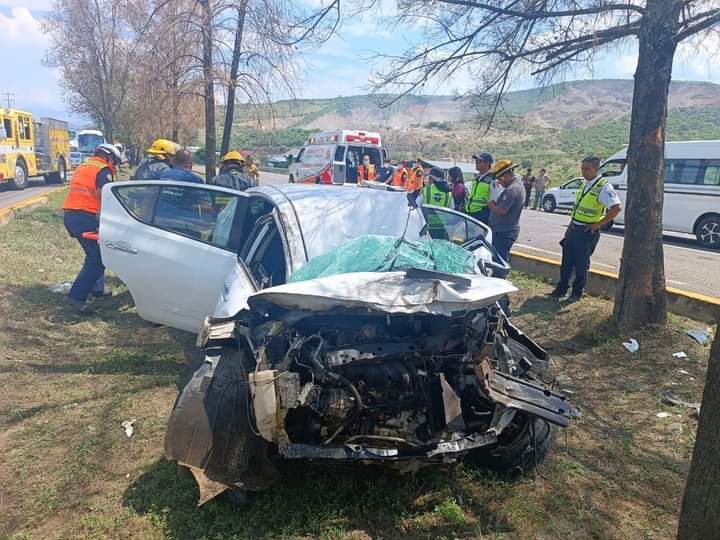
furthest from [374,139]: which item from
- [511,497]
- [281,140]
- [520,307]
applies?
[281,140]

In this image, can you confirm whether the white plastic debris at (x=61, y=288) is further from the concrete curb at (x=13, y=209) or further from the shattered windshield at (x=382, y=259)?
the concrete curb at (x=13, y=209)

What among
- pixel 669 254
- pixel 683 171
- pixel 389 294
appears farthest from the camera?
pixel 683 171

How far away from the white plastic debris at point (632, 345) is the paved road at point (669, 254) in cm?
298

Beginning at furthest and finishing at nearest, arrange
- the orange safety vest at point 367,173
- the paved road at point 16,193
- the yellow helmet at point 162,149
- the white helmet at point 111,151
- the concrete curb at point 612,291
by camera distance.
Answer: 1. the orange safety vest at point 367,173
2. the paved road at point 16,193
3. the yellow helmet at point 162,149
4. the white helmet at point 111,151
5. the concrete curb at point 612,291

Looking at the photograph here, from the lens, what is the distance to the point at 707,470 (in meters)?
1.96

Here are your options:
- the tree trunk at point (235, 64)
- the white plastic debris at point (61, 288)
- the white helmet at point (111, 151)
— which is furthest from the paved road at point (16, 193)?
the white helmet at point (111, 151)

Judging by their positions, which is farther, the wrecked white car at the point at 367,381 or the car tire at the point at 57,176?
the car tire at the point at 57,176

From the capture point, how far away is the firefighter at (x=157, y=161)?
7.09m

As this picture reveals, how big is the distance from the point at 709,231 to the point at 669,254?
80.1 inches

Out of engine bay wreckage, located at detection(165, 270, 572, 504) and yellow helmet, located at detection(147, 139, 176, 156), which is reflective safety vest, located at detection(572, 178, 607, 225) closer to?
engine bay wreckage, located at detection(165, 270, 572, 504)

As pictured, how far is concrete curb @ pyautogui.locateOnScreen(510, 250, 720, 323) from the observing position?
5488 mm

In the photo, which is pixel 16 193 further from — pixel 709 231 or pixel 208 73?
pixel 709 231

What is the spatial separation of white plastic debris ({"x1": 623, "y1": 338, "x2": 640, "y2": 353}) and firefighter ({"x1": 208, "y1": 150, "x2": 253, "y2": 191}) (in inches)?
177

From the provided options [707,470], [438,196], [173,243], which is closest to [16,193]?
[438,196]
